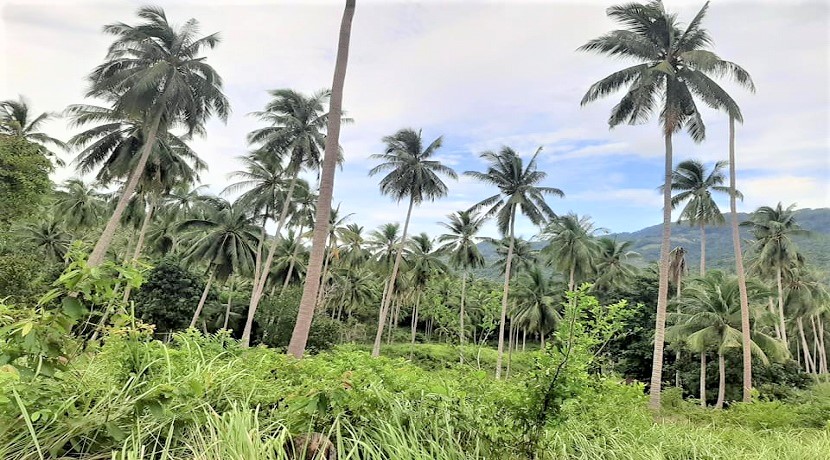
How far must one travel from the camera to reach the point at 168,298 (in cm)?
2655

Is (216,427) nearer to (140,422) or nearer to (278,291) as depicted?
(140,422)

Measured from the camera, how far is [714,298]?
854 inches

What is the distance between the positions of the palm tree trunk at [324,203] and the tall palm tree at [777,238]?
29.8 metres

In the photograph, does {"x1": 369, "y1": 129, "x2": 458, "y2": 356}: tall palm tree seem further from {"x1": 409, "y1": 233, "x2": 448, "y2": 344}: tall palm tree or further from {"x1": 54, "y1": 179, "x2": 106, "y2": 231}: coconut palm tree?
{"x1": 54, "y1": 179, "x2": 106, "y2": 231}: coconut palm tree

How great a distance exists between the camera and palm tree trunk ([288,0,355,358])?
8.59m

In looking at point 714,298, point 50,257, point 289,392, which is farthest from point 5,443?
point 50,257

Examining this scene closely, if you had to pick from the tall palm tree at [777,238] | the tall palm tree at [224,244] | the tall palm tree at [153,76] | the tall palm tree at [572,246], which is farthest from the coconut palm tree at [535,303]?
the tall palm tree at [153,76]

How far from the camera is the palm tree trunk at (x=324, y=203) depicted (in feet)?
28.2

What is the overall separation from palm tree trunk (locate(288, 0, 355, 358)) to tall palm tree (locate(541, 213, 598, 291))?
23242 mm

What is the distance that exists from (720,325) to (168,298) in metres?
30.6

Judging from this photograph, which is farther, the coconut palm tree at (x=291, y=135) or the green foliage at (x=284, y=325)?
the green foliage at (x=284, y=325)

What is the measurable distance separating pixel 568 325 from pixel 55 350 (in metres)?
3.28

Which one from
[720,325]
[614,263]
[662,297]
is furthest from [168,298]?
[614,263]

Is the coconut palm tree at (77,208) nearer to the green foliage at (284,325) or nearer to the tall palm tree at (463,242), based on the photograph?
the green foliage at (284,325)
